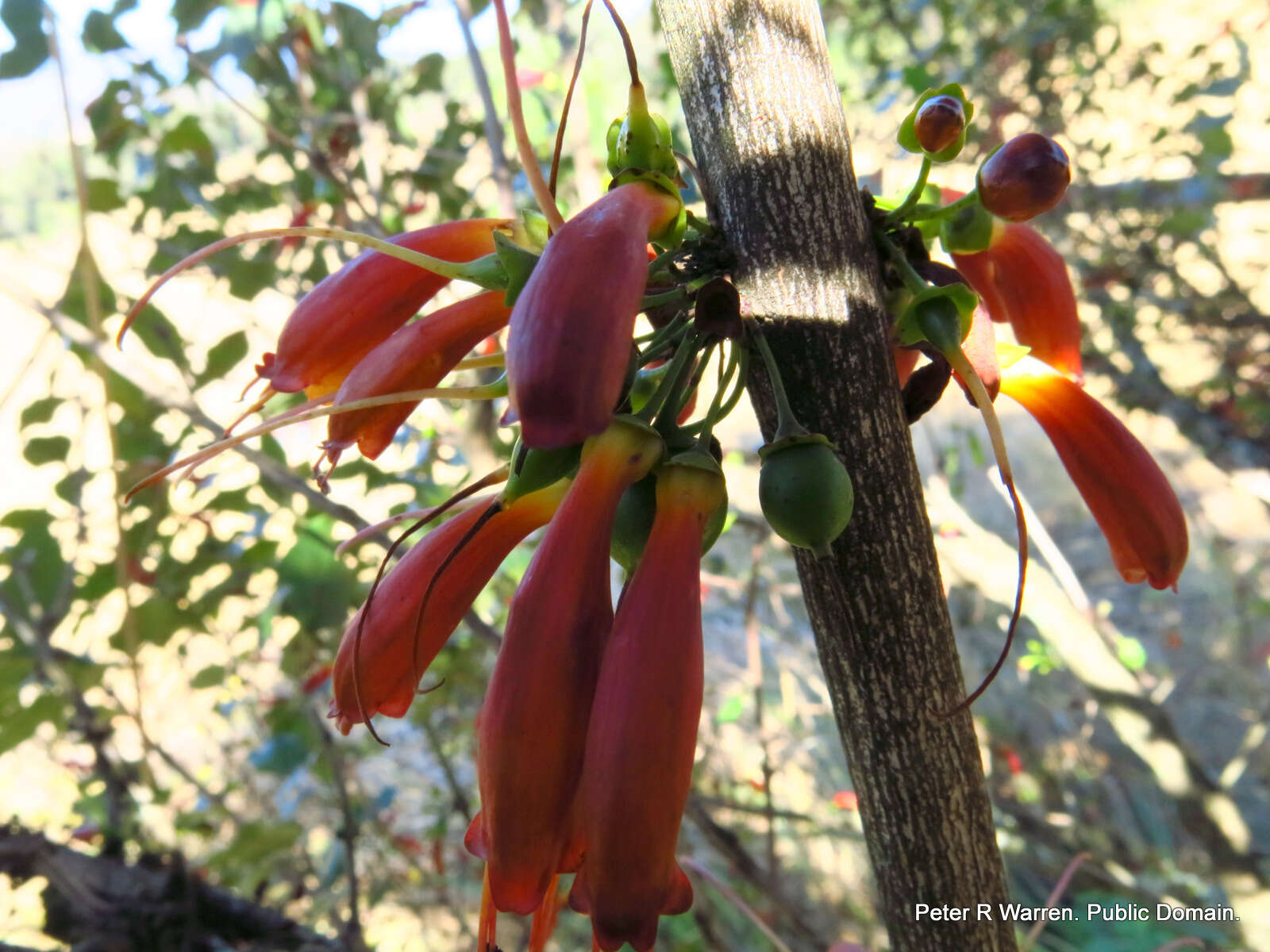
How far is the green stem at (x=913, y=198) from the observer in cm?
36

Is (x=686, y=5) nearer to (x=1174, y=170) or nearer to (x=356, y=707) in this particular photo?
(x=356, y=707)

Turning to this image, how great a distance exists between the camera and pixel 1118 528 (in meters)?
0.38

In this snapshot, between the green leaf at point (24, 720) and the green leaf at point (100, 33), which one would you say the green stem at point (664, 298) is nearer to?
the green leaf at point (24, 720)

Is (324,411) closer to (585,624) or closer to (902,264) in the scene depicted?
(585,624)

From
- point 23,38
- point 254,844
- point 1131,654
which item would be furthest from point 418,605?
point 1131,654

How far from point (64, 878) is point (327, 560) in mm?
377

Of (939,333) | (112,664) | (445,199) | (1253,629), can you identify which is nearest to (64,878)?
(112,664)

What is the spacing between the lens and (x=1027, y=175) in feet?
1.07

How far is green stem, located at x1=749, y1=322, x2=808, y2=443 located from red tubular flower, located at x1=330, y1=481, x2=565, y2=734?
0.11 m

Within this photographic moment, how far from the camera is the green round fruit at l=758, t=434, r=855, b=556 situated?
29 centimetres

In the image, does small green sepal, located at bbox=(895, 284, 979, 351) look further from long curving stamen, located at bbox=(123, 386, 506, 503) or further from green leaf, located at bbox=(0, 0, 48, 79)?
green leaf, located at bbox=(0, 0, 48, 79)

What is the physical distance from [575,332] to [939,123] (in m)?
0.20

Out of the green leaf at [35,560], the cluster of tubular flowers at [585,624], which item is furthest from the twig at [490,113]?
the green leaf at [35,560]

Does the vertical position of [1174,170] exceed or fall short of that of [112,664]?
it exceeds it
